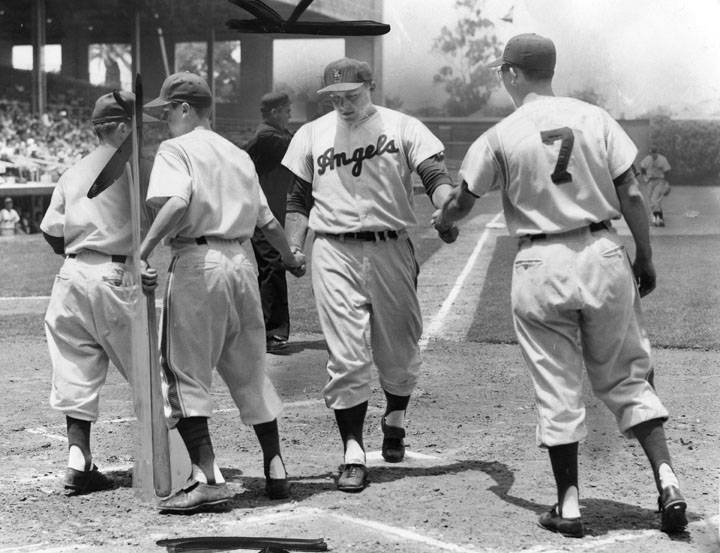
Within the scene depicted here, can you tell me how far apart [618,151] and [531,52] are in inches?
18.8

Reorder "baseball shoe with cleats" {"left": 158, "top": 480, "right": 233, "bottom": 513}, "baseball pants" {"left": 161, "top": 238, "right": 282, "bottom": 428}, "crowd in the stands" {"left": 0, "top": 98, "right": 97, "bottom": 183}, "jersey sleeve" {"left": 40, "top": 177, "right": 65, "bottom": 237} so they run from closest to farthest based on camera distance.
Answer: "baseball shoe with cleats" {"left": 158, "top": 480, "right": 233, "bottom": 513}
"baseball pants" {"left": 161, "top": 238, "right": 282, "bottom": 428}
"jersey sleeve" {"left": 40, "top": 177, "right": 65, "bottom": 237}
"crowd in the stands" {"left": 0, "top": 98, "right": 97, "bottom": 183}

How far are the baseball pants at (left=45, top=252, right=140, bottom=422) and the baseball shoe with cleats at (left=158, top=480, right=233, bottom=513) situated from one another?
73cm

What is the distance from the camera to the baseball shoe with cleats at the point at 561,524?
3994 millimetres

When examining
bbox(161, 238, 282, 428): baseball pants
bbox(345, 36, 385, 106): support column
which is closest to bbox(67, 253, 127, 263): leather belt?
bbox(161, 238, 282, 428): baseball pants

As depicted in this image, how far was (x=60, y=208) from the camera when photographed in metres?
5.03

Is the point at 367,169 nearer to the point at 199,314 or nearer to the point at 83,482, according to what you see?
the point at 199,314

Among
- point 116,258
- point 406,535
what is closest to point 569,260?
point 406,535

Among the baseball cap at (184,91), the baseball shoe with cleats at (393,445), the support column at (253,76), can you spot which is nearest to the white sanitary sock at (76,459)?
the baseball shoe with cleats at (393,445)

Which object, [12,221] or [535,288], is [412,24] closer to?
[535,288]

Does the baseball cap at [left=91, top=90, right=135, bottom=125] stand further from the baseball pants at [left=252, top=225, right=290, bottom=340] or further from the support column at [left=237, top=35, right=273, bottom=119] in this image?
the support column at [left=237, top=35, right=273, bottom=119]

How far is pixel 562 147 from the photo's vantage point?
13.2 ft

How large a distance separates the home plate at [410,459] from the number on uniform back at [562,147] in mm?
1670

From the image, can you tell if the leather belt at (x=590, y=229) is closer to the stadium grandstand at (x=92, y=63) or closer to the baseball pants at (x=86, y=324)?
the baseball pants at (x=86, y=324)

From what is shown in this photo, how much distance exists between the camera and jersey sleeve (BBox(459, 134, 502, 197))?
4141 millimetres
